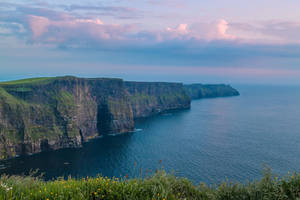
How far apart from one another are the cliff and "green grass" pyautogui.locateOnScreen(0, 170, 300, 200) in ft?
300

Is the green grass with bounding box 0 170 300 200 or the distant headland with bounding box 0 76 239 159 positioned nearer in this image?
the green grass with bounding box 0 170 300 200

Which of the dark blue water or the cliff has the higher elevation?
the cliff

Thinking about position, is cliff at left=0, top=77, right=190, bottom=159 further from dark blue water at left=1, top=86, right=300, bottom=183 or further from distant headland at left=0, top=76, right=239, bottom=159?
dark blue water at left=1, top=86, right=300, bottom=183

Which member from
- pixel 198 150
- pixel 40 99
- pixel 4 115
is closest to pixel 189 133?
pixel 198 150

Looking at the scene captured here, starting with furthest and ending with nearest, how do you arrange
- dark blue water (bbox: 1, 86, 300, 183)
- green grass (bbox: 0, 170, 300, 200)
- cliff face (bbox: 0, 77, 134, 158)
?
cliff face (bbox: 0, 77, 134, 158), dark blue water (bbox: 1, 86, 300, 183), green grass (bbox: 0, 170, 300, 200)

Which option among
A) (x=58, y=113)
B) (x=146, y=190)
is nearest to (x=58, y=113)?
(x=58, y=113)

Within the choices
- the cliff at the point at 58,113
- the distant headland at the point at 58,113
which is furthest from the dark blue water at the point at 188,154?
the distant headland at the point at 58,113

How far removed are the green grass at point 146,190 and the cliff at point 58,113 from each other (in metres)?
91.5

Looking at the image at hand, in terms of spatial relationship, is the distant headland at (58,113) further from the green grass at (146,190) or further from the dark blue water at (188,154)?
the green grass at (146,190)

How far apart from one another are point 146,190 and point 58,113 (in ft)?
373

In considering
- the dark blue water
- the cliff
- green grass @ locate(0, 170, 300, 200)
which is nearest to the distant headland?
the cliff

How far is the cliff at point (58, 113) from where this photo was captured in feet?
331

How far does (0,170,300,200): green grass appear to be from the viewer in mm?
14562

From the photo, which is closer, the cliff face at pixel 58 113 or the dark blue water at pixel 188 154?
the dark blue water at pixel 188 154
